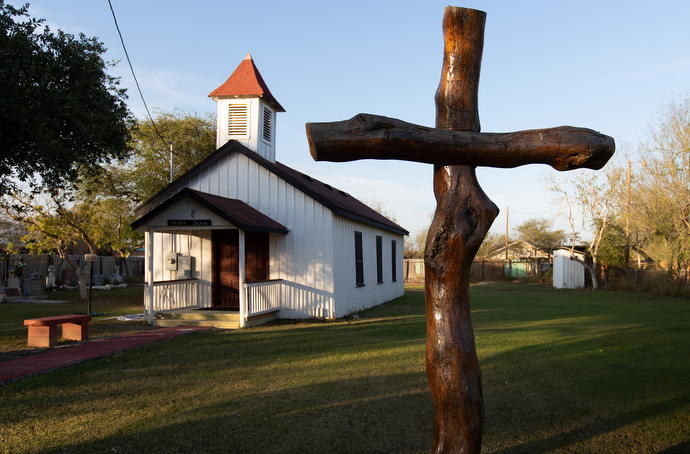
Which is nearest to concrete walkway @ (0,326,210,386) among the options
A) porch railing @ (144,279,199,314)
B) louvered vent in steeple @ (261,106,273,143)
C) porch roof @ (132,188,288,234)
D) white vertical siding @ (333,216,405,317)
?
porch railing @ (144,279,199,314)

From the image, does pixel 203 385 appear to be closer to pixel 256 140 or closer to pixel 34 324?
pixel 34 324

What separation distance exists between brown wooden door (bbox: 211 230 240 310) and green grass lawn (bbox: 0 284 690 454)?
162 inches

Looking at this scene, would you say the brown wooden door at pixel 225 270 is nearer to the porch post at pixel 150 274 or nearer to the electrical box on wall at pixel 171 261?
the electrical box on wall at pixel 171 261

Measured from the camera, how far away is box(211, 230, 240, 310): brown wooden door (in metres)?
14.4

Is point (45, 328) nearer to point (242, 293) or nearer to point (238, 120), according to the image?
point (242, 293)

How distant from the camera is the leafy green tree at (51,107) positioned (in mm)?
8914

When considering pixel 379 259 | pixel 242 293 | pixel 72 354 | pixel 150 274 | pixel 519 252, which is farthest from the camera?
pixel 519 252

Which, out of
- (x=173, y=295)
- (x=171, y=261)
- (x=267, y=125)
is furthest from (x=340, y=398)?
(x=267, y=125)

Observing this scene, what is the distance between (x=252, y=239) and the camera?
1402cm

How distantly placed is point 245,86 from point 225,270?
18.6 ft

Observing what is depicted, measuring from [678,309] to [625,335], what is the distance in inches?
304

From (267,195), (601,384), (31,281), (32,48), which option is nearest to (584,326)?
(601,384)

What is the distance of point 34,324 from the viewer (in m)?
8.91

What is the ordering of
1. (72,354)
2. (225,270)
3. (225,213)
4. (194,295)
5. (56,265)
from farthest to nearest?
1. (56,265)
2. (225,270)
3. (194,295)
4. (225,213)
5. (72,354)
